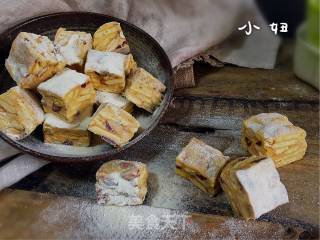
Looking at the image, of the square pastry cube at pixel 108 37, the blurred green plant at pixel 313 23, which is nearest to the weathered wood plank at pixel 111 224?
the square pastry cube at pixel 108 37

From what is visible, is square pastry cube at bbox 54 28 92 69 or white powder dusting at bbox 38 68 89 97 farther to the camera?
square pastry cube at bbox 54 28 92 69

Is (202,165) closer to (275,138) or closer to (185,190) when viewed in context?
(185,190)

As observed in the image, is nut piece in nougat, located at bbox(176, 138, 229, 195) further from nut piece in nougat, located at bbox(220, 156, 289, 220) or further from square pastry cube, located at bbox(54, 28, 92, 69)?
square pastry cube, located at bbox(54, 28, 92, 69)

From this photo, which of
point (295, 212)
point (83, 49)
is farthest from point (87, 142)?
point (295, 212)

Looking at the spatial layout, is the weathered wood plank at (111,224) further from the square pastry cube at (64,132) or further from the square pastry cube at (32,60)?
the square pastry cube at (32,60)

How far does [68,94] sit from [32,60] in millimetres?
130

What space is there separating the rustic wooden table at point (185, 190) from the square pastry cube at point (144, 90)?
135 mm

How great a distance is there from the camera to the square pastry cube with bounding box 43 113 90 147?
135cm

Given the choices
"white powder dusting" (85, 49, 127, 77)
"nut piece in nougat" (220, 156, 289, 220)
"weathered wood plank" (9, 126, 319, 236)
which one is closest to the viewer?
"nut piece in nougat" (220, 156, 289, 220)

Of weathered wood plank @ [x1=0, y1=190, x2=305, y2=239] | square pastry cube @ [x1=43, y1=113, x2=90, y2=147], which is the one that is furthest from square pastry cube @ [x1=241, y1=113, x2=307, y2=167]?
square pastry cube @ [x1=43, y1=113, x2=90, y2=147]

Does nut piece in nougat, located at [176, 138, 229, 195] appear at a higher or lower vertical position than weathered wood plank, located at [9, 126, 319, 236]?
higher

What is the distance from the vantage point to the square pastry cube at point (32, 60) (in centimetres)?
132

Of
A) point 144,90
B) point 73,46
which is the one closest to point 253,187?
point 144,90

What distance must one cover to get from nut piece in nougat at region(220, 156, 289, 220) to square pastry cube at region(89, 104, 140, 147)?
278mm
